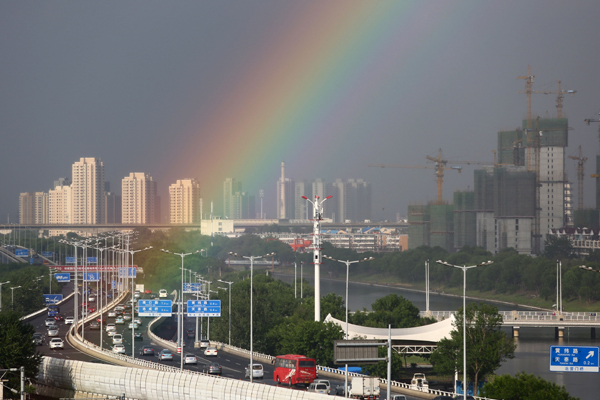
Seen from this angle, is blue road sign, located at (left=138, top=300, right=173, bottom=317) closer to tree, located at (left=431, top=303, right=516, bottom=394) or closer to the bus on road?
the bus on road

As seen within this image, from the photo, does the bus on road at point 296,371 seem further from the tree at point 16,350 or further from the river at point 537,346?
the river at point 537,346

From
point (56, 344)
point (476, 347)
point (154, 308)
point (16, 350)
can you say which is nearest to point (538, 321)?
point (476, 347)

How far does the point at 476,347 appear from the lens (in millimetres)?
55938

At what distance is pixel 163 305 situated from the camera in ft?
219

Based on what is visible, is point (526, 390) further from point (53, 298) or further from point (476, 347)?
point (53, 298)

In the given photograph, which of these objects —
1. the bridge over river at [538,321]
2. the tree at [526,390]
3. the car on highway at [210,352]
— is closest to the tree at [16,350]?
the car on highway at [210,352]

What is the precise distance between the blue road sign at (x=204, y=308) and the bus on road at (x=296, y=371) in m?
21.1

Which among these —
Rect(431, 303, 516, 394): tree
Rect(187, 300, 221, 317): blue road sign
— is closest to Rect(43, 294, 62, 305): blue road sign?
Rect(187, 300, 221, 317): blue road sign

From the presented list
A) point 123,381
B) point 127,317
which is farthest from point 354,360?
point 127,317

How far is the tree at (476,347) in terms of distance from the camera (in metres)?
55.8

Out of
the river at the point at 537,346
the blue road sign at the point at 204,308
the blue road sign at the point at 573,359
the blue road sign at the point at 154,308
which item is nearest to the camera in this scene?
the blue road sign at the point at 573,359

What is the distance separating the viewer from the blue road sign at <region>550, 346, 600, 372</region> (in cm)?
3759

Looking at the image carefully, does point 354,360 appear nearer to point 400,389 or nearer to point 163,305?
point 400,389

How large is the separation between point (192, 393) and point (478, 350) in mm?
25053
